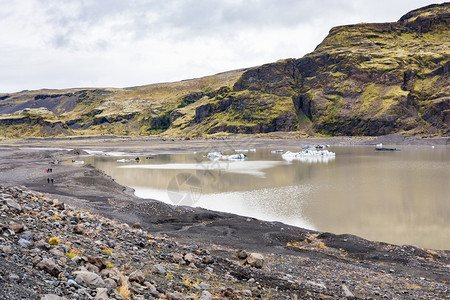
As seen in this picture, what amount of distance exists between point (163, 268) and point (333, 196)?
27515 millimetres

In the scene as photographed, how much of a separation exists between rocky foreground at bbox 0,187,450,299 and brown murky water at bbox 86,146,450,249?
7.14 metres

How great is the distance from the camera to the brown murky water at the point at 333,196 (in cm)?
2361

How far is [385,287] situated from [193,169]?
4955 centimetres

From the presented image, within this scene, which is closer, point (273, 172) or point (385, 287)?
point (385, 287)

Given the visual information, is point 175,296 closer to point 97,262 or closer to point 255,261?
point 97,262

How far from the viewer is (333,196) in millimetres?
33906

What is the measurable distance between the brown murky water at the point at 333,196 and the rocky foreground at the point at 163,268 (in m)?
7.14

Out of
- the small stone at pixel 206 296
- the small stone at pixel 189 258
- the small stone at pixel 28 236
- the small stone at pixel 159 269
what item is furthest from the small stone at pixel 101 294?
the small stone at pixel 189 258

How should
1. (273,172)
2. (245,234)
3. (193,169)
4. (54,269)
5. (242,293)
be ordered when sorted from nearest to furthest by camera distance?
(54,269), (242,293), (245,234), (273,172), (193,169)

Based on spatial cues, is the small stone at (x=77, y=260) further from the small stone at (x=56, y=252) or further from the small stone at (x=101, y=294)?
the small stone at (x=101, y=294)

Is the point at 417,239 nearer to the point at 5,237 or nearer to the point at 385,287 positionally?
the point at 385,287

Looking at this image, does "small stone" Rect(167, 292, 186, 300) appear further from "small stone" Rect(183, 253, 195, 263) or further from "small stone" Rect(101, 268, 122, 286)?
"small stone" Rect(183, 253, 195, 263)

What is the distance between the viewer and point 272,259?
14.4 m

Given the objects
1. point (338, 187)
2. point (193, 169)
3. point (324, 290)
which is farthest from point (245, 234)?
point (193, 169)
